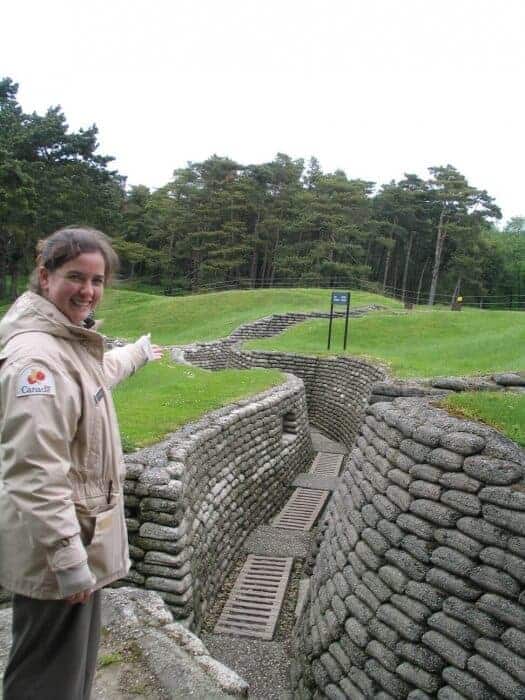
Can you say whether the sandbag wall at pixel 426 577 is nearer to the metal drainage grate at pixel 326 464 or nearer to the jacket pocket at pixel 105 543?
the jacket pocket at pixel 105 543

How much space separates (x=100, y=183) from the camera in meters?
36.0

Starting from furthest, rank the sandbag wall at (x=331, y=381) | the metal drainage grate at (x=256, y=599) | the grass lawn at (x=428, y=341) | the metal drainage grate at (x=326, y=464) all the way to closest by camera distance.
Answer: the sandbag wall at (x=331, y=381) → the grass lawn at (x=428, y=341) → the metal drainage grate at (x=326, y=464) → the metal drainage grate at (x=256, y=599)

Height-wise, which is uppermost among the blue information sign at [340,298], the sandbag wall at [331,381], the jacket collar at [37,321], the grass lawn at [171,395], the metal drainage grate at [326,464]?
the jacket collar at [37,321]

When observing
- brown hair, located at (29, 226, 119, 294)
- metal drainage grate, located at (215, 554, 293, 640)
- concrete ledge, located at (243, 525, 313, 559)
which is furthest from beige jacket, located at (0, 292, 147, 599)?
concrete ledge, located at (243, 525, 313, 559)

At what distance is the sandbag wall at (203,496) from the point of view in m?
5.15

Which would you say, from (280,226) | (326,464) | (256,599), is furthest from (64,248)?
(280,226)

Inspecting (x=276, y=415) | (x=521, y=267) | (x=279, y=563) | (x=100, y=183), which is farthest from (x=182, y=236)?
(x=279, y=563)

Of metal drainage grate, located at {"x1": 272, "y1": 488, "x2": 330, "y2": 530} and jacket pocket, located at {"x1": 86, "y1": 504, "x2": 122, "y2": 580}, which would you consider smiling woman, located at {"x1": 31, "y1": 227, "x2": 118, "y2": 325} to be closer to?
jacket pocket, located at {"x1": 86, "y1": 504, "x2": 122, "y2": 580}

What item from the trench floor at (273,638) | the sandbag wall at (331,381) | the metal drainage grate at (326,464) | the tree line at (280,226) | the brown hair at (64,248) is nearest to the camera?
the brown hair at (64,248)

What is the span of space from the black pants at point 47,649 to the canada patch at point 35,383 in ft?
2.60

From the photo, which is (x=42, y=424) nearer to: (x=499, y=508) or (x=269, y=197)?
(x=499, y=508)

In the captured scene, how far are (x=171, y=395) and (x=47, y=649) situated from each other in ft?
23.2

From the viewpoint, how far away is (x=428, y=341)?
17.7 meters

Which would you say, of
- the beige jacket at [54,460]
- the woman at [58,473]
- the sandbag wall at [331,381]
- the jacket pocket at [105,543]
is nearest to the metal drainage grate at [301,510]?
the sandbag wall at [331,381]
